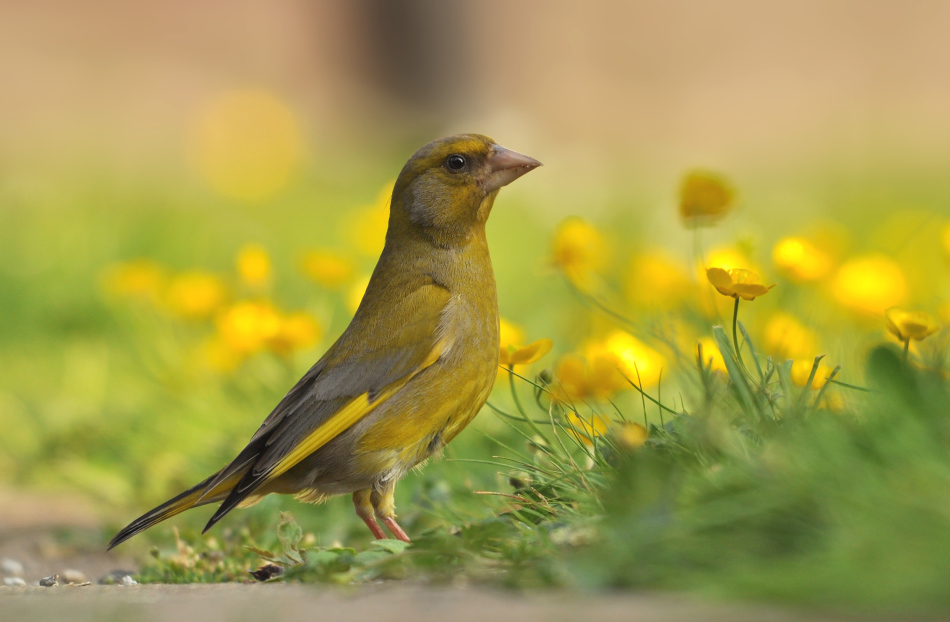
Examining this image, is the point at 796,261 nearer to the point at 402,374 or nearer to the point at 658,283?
the point at 402,374

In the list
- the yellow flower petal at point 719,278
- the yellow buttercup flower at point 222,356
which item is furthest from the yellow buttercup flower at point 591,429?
the yellow buttercup flower at point 222,356

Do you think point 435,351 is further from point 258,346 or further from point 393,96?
point 393,96

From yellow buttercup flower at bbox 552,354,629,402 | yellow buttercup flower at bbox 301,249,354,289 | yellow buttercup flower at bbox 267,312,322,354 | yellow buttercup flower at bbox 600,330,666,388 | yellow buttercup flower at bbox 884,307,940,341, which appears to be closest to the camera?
yellow buttercup flower at bbox 884,307,940,341

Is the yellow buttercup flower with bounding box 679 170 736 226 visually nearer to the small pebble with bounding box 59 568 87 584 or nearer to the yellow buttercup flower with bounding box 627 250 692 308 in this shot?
the yellow buttercup flower with bounding box 627 250 692 308

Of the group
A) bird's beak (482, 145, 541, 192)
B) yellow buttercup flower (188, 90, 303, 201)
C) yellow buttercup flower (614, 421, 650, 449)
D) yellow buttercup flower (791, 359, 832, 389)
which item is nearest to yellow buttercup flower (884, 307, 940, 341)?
yellow buttercup flower (791, 359, 832, 389)

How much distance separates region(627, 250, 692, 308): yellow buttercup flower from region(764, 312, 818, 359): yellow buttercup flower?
3.73 feet

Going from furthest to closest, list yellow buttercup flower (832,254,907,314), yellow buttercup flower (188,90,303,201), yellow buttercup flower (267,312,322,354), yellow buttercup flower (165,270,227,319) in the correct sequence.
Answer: yellow buttercup flower (188,90,303,201)
yellow buttercup flower (165,270,227,319)
yellow buttercup flower (267,312,322,354)
yellow buttercup flower (832,254,907,314)

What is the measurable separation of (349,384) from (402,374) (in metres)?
0.18

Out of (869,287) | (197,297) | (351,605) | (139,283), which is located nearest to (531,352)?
(351,605)

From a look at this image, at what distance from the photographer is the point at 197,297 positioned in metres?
5.03

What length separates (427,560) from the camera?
2369 millimetres

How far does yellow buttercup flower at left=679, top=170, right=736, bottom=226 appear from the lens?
10.8ft

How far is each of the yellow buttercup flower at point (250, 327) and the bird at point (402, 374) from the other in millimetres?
823

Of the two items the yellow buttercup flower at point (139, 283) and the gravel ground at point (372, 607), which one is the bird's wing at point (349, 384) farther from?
the yellow buttercup flower at point (139, 283)
